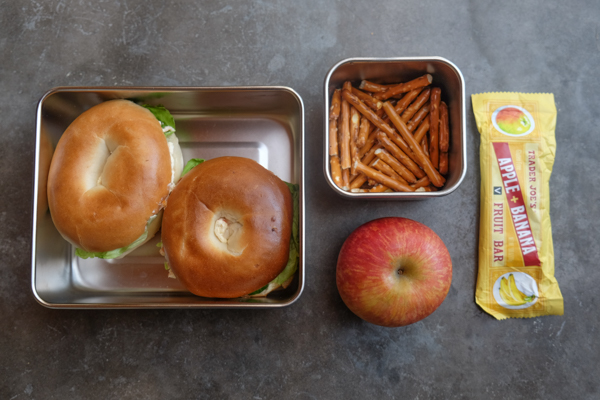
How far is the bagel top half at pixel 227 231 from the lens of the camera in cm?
113

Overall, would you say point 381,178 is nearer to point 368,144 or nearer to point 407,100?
point 368,144

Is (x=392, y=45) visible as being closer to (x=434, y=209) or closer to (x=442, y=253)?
(x=434, y=209)

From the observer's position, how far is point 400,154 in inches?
50.7

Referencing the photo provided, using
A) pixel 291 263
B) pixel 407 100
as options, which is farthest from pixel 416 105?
pixel 291 263

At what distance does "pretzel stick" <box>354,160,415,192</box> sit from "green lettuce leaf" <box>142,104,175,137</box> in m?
0.68

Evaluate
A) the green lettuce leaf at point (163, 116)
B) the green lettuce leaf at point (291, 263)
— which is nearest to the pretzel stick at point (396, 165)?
the green lettuce leaf at point (291, 263)

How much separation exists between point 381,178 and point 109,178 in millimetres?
879

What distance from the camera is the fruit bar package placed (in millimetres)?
1357

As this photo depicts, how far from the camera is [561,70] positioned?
143 centimetres

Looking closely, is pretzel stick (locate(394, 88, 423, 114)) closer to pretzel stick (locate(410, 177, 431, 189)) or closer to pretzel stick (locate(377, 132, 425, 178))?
pretzel stick (locate(377, 132, 425, 178))

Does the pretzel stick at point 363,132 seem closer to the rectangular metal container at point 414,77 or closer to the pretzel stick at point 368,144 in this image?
the pretzel stick at point 368,144

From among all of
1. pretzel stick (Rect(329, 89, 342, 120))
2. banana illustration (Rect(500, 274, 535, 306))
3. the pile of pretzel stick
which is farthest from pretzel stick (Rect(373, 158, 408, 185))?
banana illustration (Rect(500, 274, 535, 306))

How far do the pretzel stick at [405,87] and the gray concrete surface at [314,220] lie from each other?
0.21 m

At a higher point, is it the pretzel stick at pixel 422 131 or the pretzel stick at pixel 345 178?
the pretzel stick at pixel 422 131
